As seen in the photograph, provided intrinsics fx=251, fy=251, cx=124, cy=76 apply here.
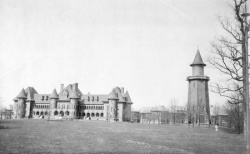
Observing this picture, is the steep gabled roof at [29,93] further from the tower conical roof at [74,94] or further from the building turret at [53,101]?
the tower conical roof at [74,94]

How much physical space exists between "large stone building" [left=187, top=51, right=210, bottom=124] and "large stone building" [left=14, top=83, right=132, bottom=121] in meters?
26.5

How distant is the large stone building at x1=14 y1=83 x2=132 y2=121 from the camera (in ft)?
294

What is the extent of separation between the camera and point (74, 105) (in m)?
92.1

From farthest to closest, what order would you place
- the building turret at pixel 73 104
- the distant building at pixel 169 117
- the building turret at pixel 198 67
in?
the building turret at pixel 73 104 < the distant building at pixel 169 117 < the building turret at pixel 198 67

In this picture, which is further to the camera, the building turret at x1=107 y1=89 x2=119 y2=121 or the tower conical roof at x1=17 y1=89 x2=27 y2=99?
the tower conical roof at x1=17 y1=89 x2=27 y2=99

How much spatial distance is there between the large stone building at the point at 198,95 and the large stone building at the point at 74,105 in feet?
87.0

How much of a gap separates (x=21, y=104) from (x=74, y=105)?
22962 millimetres

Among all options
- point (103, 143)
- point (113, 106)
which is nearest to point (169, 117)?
point (113, 106)

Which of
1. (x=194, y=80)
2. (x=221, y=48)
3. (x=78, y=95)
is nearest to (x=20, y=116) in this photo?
(x=78, y=95)

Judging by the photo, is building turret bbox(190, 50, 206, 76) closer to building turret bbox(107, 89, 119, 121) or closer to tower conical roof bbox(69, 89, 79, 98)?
building turret bbox(107, 89, 119, 121)

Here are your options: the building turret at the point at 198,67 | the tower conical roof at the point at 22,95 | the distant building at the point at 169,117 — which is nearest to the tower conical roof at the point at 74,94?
the tower conical roof at the point at 22,95

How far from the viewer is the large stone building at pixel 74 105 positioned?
294 feet

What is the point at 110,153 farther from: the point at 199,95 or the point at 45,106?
the point at 45,106

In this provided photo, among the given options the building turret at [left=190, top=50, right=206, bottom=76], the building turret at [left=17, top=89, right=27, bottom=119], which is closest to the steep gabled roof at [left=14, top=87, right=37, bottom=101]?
the building turret at [left=17, top=89, right=27, bottom=119]
